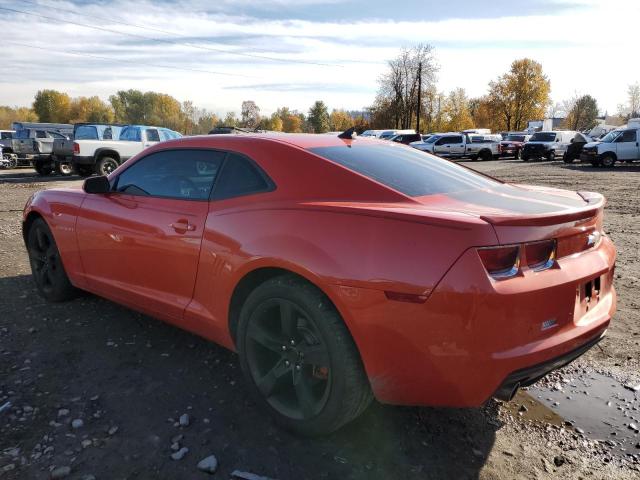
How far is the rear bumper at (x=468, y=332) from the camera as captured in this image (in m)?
1.93

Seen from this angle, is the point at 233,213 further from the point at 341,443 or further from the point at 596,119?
the point at 596,119

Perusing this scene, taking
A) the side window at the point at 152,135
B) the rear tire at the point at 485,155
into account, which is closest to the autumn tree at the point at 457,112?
the rear tire at the point at 485,155

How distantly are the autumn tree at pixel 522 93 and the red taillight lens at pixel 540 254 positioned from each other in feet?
245

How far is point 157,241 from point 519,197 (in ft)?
7.16

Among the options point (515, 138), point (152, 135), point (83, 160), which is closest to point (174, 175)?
point (83, 160)

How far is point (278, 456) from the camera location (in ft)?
7.65


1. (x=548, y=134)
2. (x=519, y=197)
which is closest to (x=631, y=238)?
(x=519, y=197)

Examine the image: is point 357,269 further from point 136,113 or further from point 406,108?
point 136,113

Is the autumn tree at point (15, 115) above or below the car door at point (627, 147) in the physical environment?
above

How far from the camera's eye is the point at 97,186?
11.8ft

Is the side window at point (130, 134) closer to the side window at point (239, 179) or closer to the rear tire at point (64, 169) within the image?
the rear tire at point (64, 169)

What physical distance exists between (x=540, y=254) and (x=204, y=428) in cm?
188

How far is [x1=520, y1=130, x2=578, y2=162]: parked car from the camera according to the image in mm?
28812

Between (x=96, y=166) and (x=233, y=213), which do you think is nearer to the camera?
(x=233, y=213)
